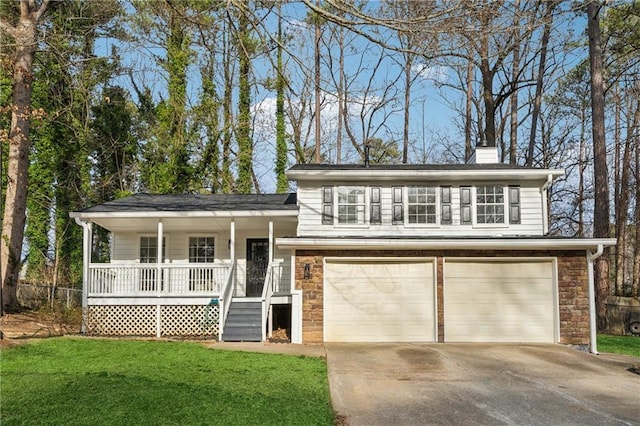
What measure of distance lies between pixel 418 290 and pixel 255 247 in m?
5.47

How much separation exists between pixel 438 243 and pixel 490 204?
245cm

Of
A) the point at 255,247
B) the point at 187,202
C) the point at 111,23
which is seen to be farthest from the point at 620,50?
the point at 111,23

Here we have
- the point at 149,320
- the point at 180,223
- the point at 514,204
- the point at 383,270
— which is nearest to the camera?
the point at 383,270

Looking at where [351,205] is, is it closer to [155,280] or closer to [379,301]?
[379,301]

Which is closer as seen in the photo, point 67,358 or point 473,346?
point 67,358

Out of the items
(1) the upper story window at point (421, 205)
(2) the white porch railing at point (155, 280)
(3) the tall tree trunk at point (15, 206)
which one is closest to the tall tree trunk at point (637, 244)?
(1) the upper story window at point (421, 205)

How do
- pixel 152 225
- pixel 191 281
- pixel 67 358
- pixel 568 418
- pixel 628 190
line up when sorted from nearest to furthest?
1. pixel 568 418
2. pixel 67 358
3. pixel 191 281
4. pixel 152 225
5. pixel 628 190

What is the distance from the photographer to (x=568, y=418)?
6414mm

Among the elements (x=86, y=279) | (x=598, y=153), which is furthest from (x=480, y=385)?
(x=598, y=153)

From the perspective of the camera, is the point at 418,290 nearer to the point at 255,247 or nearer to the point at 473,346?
the point at 473,346

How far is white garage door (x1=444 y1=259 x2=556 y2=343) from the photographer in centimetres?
1241

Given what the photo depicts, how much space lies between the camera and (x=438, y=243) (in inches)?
483

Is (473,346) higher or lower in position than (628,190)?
lower

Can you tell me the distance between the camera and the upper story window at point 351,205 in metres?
13.8
